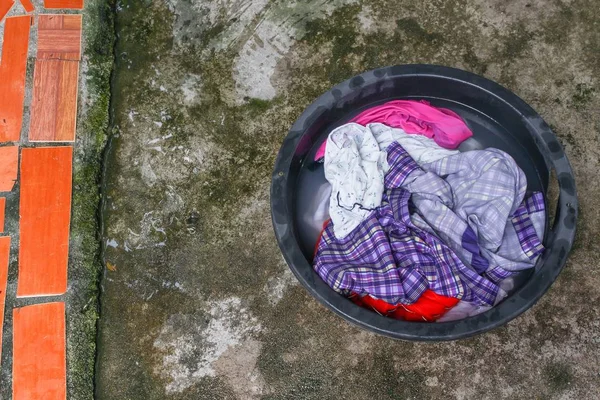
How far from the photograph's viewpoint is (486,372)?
1708 mm

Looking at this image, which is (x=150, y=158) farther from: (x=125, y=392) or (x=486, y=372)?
(x=486, y=372)

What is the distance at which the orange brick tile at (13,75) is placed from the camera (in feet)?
6.54

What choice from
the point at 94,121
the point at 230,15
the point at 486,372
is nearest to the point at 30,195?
the point at 94,121

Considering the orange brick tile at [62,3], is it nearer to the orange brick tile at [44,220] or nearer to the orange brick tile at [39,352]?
the orange brick tile at [44,220]

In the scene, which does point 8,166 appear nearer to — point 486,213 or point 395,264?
point 395,264

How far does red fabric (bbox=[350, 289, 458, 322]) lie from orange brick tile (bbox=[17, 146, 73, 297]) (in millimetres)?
999

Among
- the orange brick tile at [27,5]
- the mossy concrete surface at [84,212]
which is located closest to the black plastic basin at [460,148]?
the mossy concrete surface at [84,212]

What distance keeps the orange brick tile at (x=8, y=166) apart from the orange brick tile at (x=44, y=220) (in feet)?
0.09

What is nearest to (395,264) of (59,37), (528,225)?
(528,225)

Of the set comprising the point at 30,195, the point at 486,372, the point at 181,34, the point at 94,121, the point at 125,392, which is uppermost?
the point at 181,34

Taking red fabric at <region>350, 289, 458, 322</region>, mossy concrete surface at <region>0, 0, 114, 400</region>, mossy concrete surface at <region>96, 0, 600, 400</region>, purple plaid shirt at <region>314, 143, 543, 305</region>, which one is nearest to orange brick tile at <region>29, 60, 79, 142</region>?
mossy concrete surface at <region>0, 0, 114, 400</region>

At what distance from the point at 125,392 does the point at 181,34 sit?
4.05 ft

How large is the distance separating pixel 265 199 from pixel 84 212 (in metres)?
0.62

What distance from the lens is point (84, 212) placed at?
1913 mm
